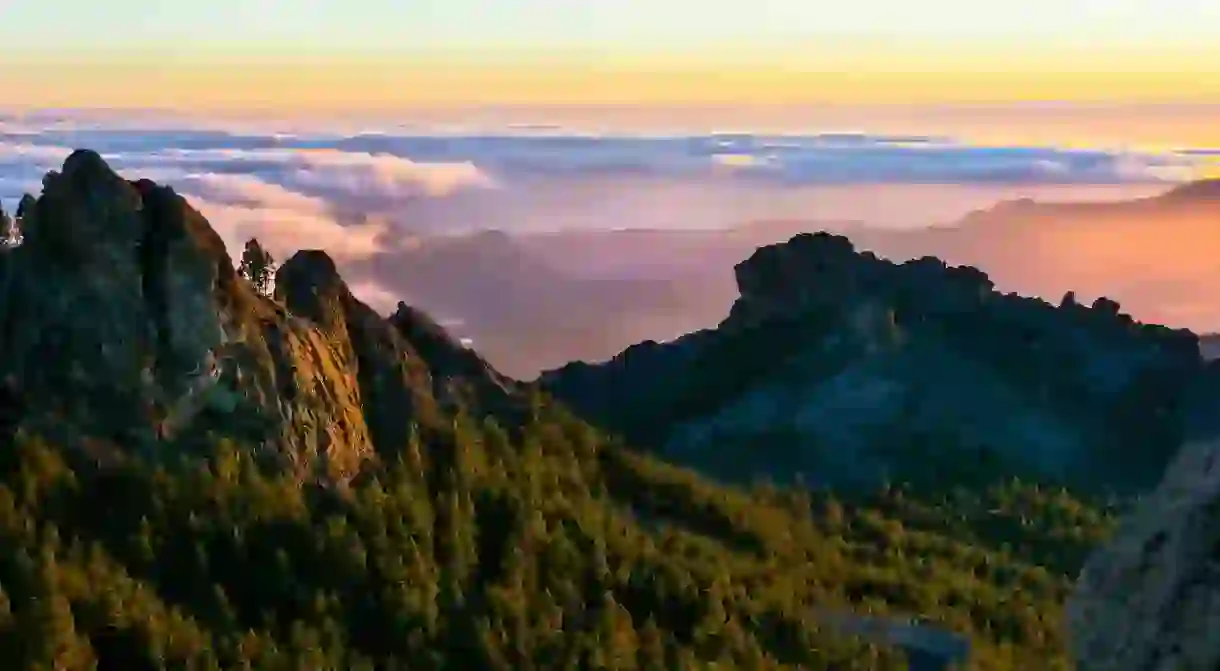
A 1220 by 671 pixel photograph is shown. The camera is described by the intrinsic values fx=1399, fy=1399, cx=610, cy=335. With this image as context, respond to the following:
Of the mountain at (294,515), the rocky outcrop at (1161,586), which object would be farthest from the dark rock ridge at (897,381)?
the rocky outcrop at (1161,586)

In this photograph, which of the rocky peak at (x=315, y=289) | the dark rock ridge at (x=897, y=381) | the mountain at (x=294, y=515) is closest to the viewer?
the mountain at (x=294, y=515)

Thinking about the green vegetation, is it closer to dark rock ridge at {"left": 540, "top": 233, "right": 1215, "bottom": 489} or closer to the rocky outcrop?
dark rock ridge at {"left": 540, "top": 233, "right": 1215, "bottom": 489}

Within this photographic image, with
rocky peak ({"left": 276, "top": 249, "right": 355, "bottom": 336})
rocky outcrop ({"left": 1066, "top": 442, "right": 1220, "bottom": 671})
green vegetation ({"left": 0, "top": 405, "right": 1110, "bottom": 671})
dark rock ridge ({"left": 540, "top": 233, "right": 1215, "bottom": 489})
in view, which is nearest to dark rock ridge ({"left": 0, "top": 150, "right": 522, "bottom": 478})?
green vegetation ({"left": 0, "top": 405, "right": 1110, "bottom": 671})

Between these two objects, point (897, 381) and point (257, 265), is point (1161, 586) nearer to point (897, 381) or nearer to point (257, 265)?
point (257, 265)

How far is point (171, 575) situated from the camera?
65688 millimetres

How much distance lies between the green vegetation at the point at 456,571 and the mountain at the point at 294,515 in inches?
5.9

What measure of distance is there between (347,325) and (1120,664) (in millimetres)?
76502

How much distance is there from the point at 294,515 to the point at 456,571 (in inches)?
394

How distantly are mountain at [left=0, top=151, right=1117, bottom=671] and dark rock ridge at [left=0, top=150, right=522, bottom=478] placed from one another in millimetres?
116

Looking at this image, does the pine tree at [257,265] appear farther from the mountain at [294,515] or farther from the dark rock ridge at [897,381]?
the dark rock ridge at [897,381]

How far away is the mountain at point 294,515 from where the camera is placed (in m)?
63.7

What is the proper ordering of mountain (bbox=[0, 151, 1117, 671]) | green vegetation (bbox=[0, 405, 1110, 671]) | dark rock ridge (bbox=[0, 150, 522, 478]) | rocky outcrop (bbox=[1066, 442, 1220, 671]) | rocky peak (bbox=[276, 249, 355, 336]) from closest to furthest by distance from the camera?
1. rocky outcrop (bbox=[1066, 442, 1220, 671])
2. green vegetation (bbox=[0, 405, 1110, 671])
3. mountain (bbox=[0, 151, 1117, 671])
4. dark rock ridge (bbox=[0, 150, 522, 478])
5. rocky peak (bbox=[276, 249, 355, 336])

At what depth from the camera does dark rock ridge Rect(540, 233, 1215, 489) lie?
140500mm

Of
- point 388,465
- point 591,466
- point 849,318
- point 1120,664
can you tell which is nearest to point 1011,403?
point 849,318
